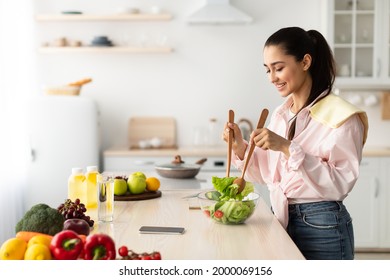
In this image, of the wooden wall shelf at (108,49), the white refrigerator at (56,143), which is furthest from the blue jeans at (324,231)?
the wooden wall shelf at (108,49)

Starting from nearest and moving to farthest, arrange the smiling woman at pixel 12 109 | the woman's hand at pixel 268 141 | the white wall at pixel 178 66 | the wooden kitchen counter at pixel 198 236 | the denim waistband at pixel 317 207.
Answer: the wooden kitchen counter at pixel 198 236 < the woman's hand at pixel 268 141 < the denim waistband at pixel 317 207 < the smiling woman at pixel 12 109 < the white wall at pixel 178 66

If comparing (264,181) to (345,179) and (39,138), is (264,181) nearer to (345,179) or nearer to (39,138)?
(345,179)

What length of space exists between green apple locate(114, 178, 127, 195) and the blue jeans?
27.8 inches

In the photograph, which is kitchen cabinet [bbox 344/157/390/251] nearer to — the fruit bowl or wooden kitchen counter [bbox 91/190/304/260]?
wooden kitchen counter [bbox 91/190/304/260]

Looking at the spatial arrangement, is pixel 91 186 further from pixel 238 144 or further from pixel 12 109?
pixel 12 109

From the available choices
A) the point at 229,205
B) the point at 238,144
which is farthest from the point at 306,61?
the point at 229,205

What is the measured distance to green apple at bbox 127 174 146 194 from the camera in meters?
2.14

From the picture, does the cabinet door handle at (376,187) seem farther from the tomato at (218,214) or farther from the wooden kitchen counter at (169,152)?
the tomato at (218,214)

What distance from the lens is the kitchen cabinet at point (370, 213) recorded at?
160 inches

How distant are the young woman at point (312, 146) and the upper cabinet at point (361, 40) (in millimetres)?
2450

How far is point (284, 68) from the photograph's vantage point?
69.2 inches

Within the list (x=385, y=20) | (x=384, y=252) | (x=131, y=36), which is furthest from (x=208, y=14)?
(x=384, y=252)

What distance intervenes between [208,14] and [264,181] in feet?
7.74
